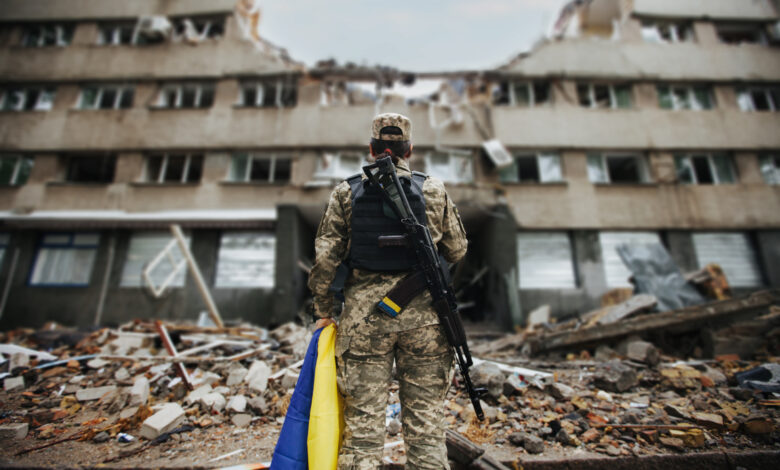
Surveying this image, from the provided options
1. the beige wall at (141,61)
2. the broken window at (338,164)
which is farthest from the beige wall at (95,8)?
the broken window at (338,164)

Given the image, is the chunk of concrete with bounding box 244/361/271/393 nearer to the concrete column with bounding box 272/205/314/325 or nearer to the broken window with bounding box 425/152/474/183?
the concrete column with bounding box 272/205/314/325

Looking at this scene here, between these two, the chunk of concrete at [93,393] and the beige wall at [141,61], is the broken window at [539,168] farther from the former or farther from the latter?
the chunk of concrete at [93,393]

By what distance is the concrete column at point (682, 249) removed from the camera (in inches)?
398

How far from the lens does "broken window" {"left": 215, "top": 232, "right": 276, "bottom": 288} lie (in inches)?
391

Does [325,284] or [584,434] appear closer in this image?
[325,284]

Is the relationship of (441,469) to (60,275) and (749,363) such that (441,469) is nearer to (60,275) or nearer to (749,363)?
(749,363)

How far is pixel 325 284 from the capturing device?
221cm

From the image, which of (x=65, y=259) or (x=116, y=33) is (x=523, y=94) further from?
(x=65, y=259)

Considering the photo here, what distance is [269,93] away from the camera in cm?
1220

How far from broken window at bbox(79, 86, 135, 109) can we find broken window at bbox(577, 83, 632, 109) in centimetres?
1619

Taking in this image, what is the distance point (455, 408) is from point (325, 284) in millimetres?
2102

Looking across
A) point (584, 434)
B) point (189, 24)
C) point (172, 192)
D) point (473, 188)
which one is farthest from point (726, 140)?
point (189, 24)

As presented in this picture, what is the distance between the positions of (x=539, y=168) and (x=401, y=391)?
1077 centimetres

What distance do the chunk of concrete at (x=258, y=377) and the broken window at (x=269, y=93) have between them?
9.94m
